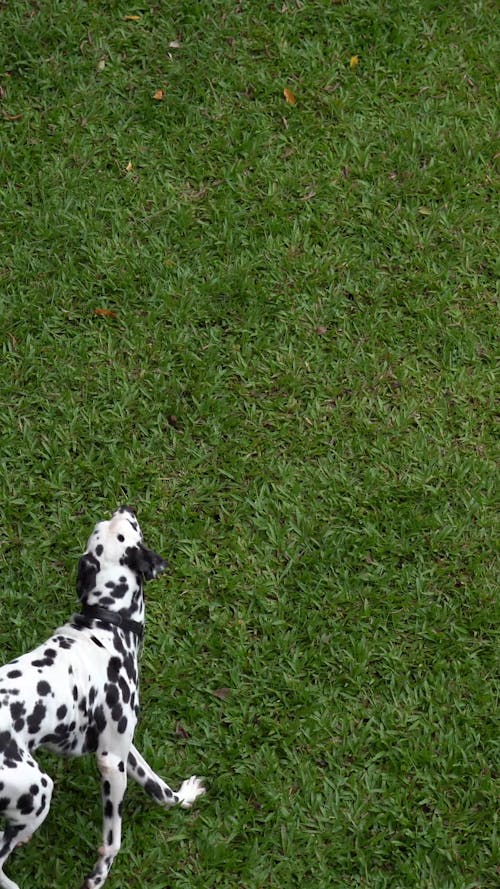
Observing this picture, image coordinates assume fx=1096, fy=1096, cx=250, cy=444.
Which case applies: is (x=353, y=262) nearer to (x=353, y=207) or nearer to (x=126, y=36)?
(x=353, y=207)

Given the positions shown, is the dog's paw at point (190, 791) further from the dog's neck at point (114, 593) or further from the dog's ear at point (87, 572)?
the dog's ear at point (87, 572)

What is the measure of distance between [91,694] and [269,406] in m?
2.45

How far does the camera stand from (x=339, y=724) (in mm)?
5555

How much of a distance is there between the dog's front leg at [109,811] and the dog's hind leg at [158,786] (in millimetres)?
166

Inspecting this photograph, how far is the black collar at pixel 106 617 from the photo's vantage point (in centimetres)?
482

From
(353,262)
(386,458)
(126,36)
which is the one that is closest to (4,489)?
(386,458)

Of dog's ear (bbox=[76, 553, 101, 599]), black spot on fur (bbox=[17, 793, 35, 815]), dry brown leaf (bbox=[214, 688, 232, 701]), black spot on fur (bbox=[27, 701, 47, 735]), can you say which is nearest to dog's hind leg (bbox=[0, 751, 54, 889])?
black spot on fur (bbox=[17, 793, 35, 815])

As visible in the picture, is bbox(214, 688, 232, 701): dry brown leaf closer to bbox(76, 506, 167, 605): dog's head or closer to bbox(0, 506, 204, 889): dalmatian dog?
bbox(0, 506, 204, 889): dalmatian dog

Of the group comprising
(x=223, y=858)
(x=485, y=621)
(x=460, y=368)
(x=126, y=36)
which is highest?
(x=126, y=36)

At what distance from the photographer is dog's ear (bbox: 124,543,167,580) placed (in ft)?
15.9

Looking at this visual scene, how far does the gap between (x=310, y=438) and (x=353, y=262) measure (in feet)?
4.61

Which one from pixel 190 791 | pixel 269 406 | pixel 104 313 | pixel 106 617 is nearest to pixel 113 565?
pixel 106 617

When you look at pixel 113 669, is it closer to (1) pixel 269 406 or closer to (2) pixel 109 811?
(2) pixel 109 811

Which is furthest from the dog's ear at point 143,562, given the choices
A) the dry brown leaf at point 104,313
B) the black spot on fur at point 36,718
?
the dry brown leaf at point 104,313
